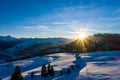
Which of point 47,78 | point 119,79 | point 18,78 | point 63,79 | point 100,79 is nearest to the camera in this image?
Answer: point 18,78

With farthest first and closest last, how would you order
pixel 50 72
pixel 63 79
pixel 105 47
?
pixel 105 47, pixel 50 72, pixel 63 79

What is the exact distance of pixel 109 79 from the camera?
162 ft

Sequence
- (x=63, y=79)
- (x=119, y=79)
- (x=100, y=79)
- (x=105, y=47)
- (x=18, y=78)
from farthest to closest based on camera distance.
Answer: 1. (x=105, y=47)
2. (x=63, y=79)
3. (x=100, y=79)
4. (x=119, y=79)
5. (x=18, y=78)

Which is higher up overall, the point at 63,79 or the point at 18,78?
the point at 18,78

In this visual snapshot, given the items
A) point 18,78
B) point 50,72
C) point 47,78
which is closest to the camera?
point 18,78

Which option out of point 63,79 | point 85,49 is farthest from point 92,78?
point 85,49

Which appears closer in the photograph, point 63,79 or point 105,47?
point 63,79

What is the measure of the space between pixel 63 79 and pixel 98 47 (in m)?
146

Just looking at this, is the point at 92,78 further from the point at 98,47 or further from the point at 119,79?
the point at 98,47

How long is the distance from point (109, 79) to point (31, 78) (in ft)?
118

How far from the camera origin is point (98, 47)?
654 feet

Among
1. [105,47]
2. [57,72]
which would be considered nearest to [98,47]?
[105,47]

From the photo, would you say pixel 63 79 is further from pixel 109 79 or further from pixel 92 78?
pixel 109 79

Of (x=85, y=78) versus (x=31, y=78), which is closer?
(x=85, y=78)
